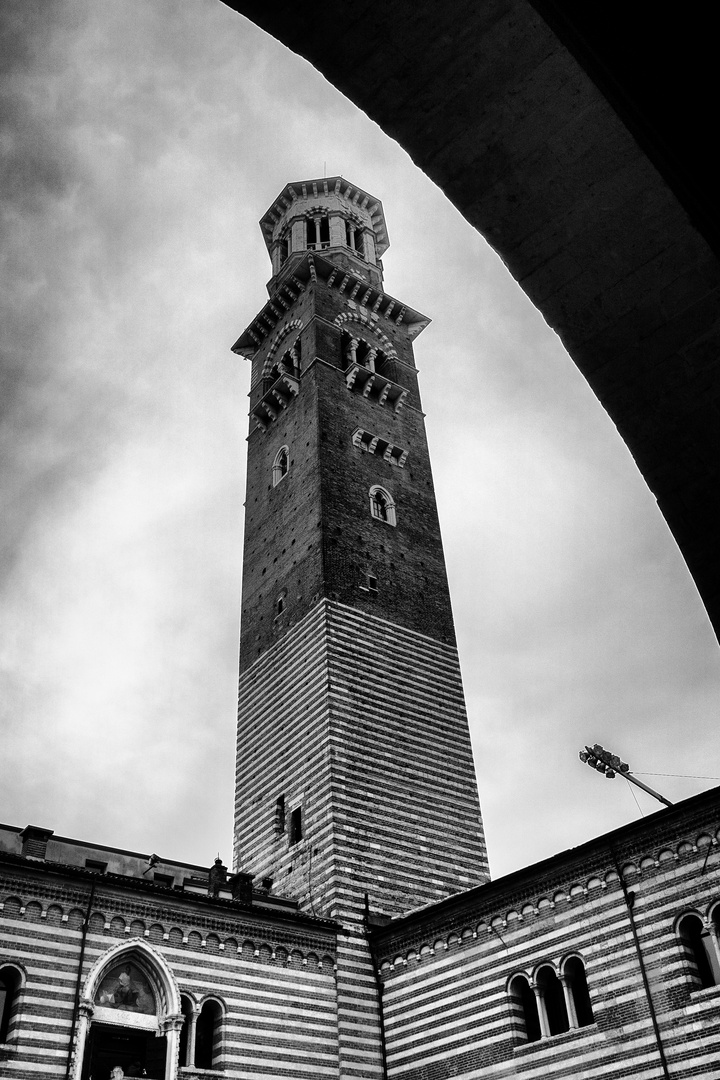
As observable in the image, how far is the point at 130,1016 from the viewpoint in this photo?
1402cm

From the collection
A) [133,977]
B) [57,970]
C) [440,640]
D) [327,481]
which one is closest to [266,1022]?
[133,977]

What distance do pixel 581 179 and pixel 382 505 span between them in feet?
71.5

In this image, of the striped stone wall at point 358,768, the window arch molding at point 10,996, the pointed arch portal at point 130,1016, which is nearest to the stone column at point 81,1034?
the pointed arch portal at point 130,1016

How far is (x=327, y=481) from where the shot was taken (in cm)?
2344

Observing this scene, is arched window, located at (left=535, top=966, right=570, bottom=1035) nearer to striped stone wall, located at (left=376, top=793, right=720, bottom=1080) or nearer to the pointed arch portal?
striped stone wall, located at (left=376, top=793, right=720, bottom=1080)

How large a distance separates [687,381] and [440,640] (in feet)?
66.2

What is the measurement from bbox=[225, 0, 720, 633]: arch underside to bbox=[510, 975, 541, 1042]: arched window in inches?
530

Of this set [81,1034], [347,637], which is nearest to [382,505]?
[347,637]

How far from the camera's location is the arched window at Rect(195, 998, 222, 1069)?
47.8ft

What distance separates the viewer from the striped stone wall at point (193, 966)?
522 inches

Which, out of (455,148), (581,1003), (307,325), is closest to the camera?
(455,148)

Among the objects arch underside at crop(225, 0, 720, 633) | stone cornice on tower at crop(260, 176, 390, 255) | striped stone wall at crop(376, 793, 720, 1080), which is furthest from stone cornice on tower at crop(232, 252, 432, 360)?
arch underside at crop(225, 0, 720, 633)

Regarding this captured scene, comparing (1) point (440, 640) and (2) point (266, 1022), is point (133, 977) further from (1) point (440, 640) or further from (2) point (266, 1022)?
(1) point (440, 640)

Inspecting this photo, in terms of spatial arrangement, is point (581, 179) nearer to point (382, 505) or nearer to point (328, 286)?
point (382, 505)
